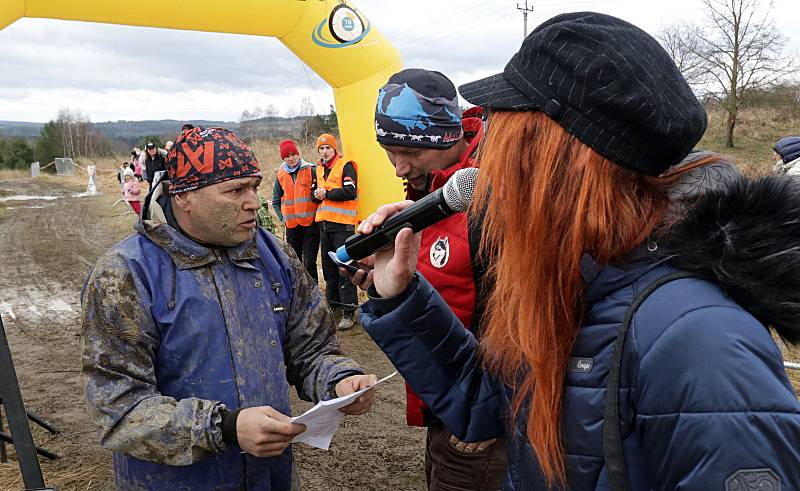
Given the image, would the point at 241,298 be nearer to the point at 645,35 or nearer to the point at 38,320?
the point at 645,35

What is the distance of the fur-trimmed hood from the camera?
0.85 metres

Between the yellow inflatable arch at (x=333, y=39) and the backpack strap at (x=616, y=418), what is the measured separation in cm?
562

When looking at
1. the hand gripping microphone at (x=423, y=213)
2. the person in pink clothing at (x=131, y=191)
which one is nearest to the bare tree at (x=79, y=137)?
the person in pink clothing at (x=131, y=191)

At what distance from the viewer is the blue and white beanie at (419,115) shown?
2.28m

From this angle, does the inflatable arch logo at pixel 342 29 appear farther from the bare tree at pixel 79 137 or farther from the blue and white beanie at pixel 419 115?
the bare tree at pixel 79 137

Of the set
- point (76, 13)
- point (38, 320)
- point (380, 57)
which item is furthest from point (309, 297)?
point (38, 320)

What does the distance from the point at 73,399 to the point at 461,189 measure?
4767 millimetres

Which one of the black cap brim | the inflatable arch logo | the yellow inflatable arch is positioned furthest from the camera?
the inflatable arch logo

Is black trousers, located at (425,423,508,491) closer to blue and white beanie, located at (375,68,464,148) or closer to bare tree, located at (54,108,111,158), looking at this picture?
blue and white beanie, located at (375,68,464,148)

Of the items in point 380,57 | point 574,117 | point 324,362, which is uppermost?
point 380,57

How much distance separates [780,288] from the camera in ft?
2.80

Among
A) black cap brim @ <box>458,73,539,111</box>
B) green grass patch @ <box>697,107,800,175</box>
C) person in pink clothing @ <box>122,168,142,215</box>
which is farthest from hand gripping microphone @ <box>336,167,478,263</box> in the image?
green grass patch @ <box>697,107,800,175</box>

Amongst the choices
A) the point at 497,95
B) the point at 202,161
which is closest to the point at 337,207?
the point at 202,161

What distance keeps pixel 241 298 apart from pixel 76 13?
4526mm
